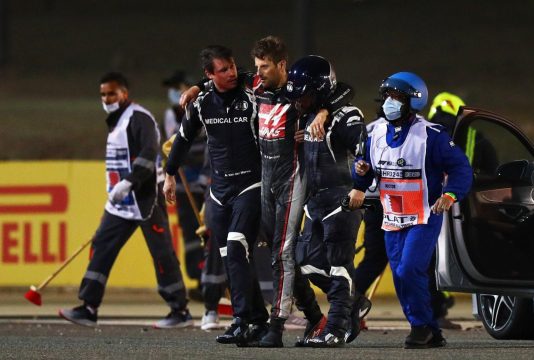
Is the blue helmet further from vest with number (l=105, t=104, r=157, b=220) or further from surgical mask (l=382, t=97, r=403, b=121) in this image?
vest with number (l=105, t=104, r=157, b=220)

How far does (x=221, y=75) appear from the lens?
11.2 metres

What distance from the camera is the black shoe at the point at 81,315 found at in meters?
13.5

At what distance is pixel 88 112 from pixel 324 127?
22780 millimetres

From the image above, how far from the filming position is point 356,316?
11445mm

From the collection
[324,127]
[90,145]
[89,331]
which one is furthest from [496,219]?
[90,145]

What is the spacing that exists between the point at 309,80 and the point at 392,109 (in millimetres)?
540

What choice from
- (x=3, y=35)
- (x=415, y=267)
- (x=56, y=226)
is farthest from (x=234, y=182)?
(x=3, y=35)

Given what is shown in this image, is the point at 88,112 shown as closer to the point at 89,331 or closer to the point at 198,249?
the point at 198,249

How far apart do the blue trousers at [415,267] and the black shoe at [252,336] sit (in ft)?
2.94

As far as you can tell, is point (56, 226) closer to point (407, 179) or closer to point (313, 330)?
point (313, 330)

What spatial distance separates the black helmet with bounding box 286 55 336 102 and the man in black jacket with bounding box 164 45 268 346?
445 millimetres

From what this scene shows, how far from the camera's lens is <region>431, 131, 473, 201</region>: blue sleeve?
10641 millimetres

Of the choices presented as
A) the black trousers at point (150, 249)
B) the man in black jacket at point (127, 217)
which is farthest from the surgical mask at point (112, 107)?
the black trousers at point (150, 249)

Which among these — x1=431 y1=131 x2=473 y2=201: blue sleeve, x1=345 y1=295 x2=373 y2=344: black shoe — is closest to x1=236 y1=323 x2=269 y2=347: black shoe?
x1=345 y1=295 x2=373 y2=344: black shoe
